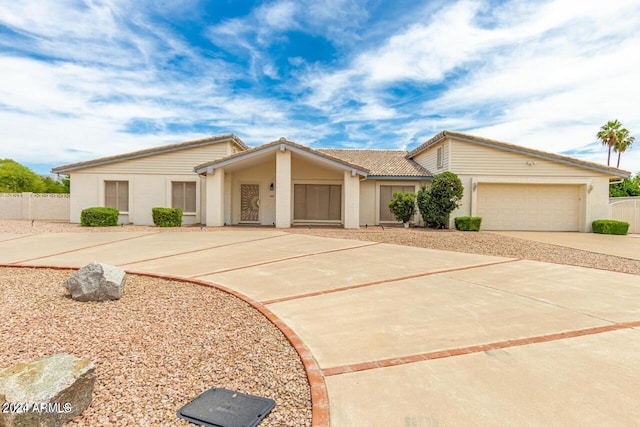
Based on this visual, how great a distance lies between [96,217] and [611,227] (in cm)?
2339

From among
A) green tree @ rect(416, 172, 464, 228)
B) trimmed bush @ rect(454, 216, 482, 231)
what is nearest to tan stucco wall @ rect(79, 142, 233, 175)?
green tree @ rect(416, 172, 464, 228)

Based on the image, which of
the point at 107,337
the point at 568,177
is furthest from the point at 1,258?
the point at 568,177

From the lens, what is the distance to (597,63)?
10930 mm

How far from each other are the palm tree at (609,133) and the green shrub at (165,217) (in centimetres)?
4472

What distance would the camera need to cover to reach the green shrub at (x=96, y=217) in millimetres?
14523

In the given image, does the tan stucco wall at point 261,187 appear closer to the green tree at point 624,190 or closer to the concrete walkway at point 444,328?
the concrete walkway at point 444,328

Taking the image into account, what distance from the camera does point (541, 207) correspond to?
16.3 m

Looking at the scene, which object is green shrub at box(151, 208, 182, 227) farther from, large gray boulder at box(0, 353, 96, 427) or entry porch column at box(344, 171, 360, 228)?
large gray boulder at box(0, 353, 96, 427)

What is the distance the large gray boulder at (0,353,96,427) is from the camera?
1.97 m

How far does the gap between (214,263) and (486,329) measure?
5572mm

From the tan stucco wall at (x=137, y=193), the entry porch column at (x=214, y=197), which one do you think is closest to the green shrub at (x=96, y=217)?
the tan stucco wall at (x=137, y=193)

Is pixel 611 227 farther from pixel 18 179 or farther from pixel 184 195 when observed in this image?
pixel 18 179

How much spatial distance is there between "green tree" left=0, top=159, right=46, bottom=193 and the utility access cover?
131 ft

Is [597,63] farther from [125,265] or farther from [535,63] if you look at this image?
[125,265]
